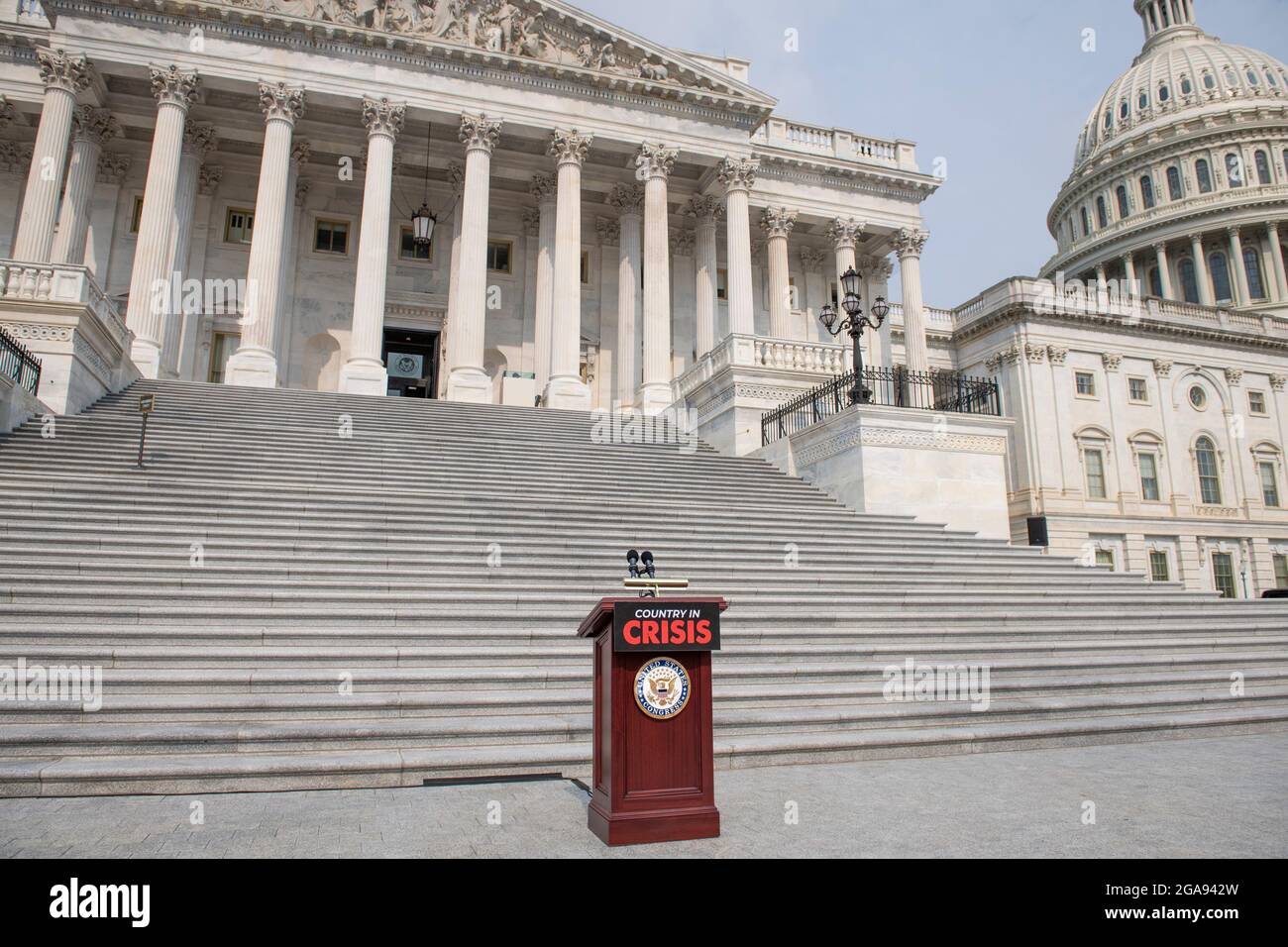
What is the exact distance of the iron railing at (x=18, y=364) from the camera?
14945 millimetres

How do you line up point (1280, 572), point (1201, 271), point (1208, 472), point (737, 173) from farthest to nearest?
1. point (1201, 271)
2. point (1208, 472)
3. point (1280, 572)
4. point (737, 173)

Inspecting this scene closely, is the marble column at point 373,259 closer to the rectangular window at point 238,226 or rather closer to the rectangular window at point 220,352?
the rectangular window at point 220,352

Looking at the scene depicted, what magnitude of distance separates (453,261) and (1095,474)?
3439cm

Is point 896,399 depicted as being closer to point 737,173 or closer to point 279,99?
point 737,173

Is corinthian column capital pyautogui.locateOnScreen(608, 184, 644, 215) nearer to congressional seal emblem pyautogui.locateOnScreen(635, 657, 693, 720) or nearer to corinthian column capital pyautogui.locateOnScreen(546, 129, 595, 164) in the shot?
corinthian column capital pyautogui.locateOnScreen(546, 129, 595, 164)

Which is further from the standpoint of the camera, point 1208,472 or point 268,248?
point 1208,472

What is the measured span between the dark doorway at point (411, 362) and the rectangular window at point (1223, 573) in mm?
41771

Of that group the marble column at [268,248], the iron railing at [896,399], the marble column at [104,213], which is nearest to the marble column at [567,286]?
the marble column at [268,248]

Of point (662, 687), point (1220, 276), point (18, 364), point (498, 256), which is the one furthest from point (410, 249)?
point (1220, 276)

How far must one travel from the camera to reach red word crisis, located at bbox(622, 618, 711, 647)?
5.20 meters

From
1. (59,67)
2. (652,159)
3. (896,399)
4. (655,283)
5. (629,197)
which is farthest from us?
(629,197)

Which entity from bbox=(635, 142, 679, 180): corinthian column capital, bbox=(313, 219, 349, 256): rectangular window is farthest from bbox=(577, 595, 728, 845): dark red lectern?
bbox=(313, 219, 349, 256): rectangular window

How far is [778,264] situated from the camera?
33875mm
